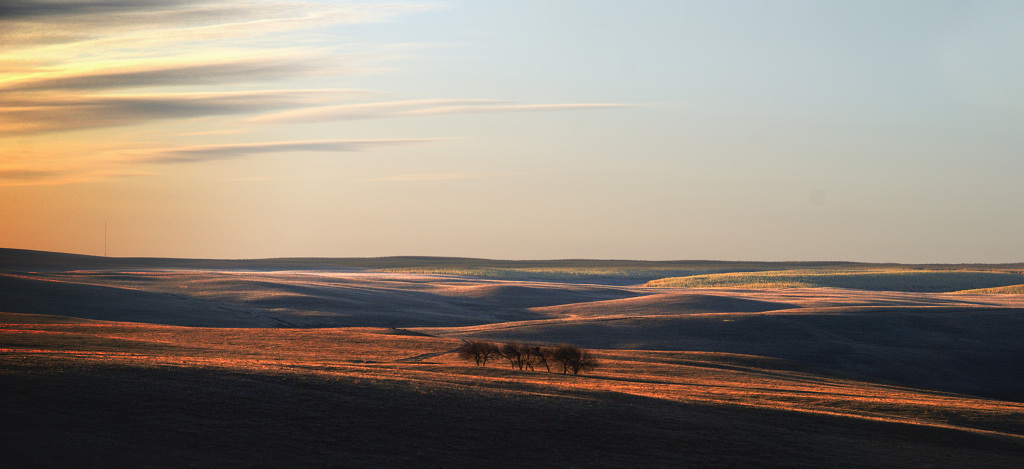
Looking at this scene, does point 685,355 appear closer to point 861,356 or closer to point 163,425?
point 861,356

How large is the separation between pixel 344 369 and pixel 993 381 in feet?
133

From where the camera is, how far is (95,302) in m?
66.9

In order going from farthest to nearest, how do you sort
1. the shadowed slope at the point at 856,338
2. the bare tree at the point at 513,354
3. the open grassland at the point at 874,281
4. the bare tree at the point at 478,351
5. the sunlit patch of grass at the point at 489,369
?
the open grassland at the point at 874,281
the shadowed slope at the point at 856,338
the bare tree at the point at 478,351
the bare tree at the point at 513,354
the sunlit patch of grass at the point at 489,369

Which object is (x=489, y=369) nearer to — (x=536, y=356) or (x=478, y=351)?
(x=478, y=351)

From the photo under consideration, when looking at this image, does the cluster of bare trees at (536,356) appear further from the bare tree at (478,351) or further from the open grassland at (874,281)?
the open grassland at (874,281)

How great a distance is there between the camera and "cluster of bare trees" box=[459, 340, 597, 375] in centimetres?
3762

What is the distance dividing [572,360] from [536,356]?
320 cm

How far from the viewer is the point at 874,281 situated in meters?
163

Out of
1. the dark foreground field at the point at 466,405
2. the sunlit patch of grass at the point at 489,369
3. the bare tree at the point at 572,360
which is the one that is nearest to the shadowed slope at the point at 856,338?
the dark foreground field at the point at 466,405

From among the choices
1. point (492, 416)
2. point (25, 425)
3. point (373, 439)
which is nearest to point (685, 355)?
point (492, 416)

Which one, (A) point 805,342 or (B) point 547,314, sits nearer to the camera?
(A) point 805,342

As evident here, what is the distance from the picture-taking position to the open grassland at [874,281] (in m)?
154

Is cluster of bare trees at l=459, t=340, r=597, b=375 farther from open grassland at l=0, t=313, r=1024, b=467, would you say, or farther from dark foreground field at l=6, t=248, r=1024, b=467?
open grassland at l=0, t=313, r=1024, b=467

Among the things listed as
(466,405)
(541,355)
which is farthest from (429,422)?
(541,355)
